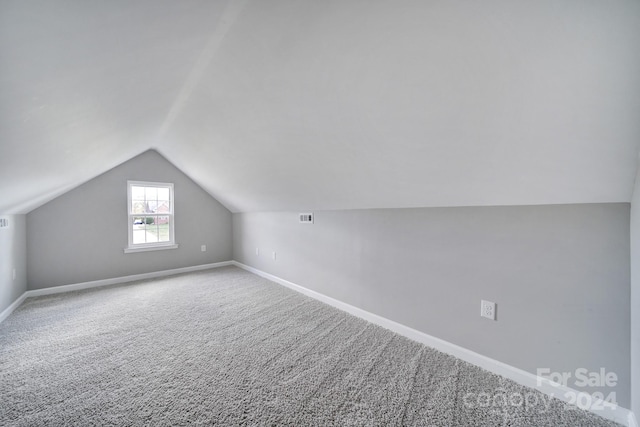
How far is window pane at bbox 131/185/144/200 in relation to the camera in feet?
13.2

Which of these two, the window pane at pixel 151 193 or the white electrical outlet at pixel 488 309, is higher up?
the window pane at pixel 151 193

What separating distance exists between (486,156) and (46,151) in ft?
9.66

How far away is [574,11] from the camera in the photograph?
0.82m

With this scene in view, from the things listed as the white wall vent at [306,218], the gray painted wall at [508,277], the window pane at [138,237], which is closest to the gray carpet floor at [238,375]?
the gray painted wall at [508,277]

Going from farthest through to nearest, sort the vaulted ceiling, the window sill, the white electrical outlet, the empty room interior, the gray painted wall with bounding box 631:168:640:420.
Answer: the window sill
the white electrical outlet
the gray painted wall with bounding box 631:168:640:420
the empty room interior
the vaulted ceiling

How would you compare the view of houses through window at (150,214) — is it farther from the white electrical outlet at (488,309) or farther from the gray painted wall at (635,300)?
the gray painted wall at (635,300)

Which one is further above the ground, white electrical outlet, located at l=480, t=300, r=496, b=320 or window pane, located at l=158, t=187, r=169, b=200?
window pane, located at l=158, t=187, r=169, b=200

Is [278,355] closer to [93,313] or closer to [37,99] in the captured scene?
[37,99]

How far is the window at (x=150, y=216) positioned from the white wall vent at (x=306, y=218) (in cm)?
266

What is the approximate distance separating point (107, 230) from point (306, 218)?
323cm

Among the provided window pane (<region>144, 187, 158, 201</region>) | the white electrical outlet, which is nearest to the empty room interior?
the white electrical outlet

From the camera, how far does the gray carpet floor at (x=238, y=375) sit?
135 cm

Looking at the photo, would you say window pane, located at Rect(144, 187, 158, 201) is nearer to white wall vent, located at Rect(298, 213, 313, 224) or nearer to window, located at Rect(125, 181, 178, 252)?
window, located at Rect(125, 181, 178, 252)

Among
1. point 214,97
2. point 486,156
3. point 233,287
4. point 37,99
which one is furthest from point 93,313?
point 486,156
